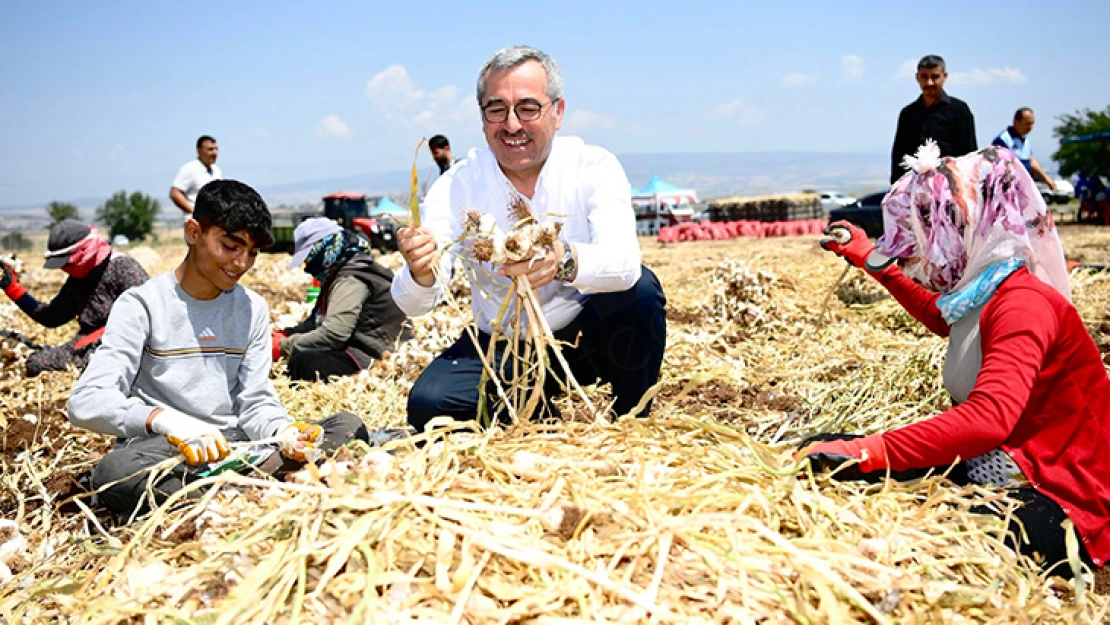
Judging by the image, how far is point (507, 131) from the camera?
2.70 meters

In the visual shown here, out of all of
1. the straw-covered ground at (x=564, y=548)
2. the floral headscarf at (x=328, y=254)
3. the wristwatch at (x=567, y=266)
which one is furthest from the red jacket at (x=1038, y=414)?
the floral headscarf at (x=328, y=254)

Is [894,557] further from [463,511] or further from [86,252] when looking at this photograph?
[86,252]

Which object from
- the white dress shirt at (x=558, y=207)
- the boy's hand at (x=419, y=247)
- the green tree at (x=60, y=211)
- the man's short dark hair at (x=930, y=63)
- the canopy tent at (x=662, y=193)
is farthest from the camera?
the green tree at (x=60, y=211)

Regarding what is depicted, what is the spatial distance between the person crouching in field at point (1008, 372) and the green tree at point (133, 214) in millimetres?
53270

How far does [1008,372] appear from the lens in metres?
1.88

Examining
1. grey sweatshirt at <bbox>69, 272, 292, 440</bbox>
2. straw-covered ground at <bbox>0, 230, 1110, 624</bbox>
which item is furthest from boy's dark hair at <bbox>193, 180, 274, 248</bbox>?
straw-covered ground at <bbox>0, 230, 1110, 624</bbox>

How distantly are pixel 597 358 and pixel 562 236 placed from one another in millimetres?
496

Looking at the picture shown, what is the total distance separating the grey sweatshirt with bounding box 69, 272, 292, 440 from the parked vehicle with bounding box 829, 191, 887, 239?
10728 mm

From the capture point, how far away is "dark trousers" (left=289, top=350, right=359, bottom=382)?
4.44 meters

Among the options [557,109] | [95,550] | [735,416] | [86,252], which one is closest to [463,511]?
[95,550]

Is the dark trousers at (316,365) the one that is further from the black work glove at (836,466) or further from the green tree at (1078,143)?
the green tree at (1078,143)

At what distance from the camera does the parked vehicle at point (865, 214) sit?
12509mm

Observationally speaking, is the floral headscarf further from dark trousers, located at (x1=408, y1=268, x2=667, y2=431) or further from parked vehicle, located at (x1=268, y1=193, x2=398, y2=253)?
parked vehicle, located at (x1=268, y1=193, x2=398, y2=253)

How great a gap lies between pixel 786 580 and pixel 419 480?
2.34ft
